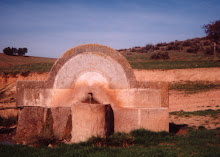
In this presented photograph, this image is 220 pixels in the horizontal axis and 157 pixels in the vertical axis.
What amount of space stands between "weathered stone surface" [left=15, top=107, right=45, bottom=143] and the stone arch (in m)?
0.90

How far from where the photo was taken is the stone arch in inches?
254

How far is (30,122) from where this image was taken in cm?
646

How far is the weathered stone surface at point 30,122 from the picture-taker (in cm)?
639

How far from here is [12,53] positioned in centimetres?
4931

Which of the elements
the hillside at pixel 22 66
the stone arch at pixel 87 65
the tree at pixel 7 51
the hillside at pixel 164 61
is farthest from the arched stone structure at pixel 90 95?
the tree at pixel 7 51

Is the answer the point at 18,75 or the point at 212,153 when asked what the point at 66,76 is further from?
the point at 18,75

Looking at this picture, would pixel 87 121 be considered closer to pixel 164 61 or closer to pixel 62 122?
pixel 62 122

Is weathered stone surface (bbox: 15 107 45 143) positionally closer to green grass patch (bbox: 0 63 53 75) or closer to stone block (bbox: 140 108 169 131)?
stone block (bbox: 140 108 169 131)

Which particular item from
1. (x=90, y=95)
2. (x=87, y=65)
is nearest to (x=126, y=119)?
(x=90, y=95)

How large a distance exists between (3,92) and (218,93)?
63.1 ft

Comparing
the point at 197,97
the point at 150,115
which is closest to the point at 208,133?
the point at 150,115

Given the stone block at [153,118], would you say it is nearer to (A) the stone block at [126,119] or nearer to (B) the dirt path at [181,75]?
(A) the stone block at [126,119]

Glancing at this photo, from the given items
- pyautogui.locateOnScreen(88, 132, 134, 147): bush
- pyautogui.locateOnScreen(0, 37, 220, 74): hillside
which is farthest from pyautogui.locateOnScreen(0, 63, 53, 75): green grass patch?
pyautogui.locateOnScreen(88, 132, 134, 147): bush

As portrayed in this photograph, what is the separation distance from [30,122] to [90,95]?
76.8 inches
